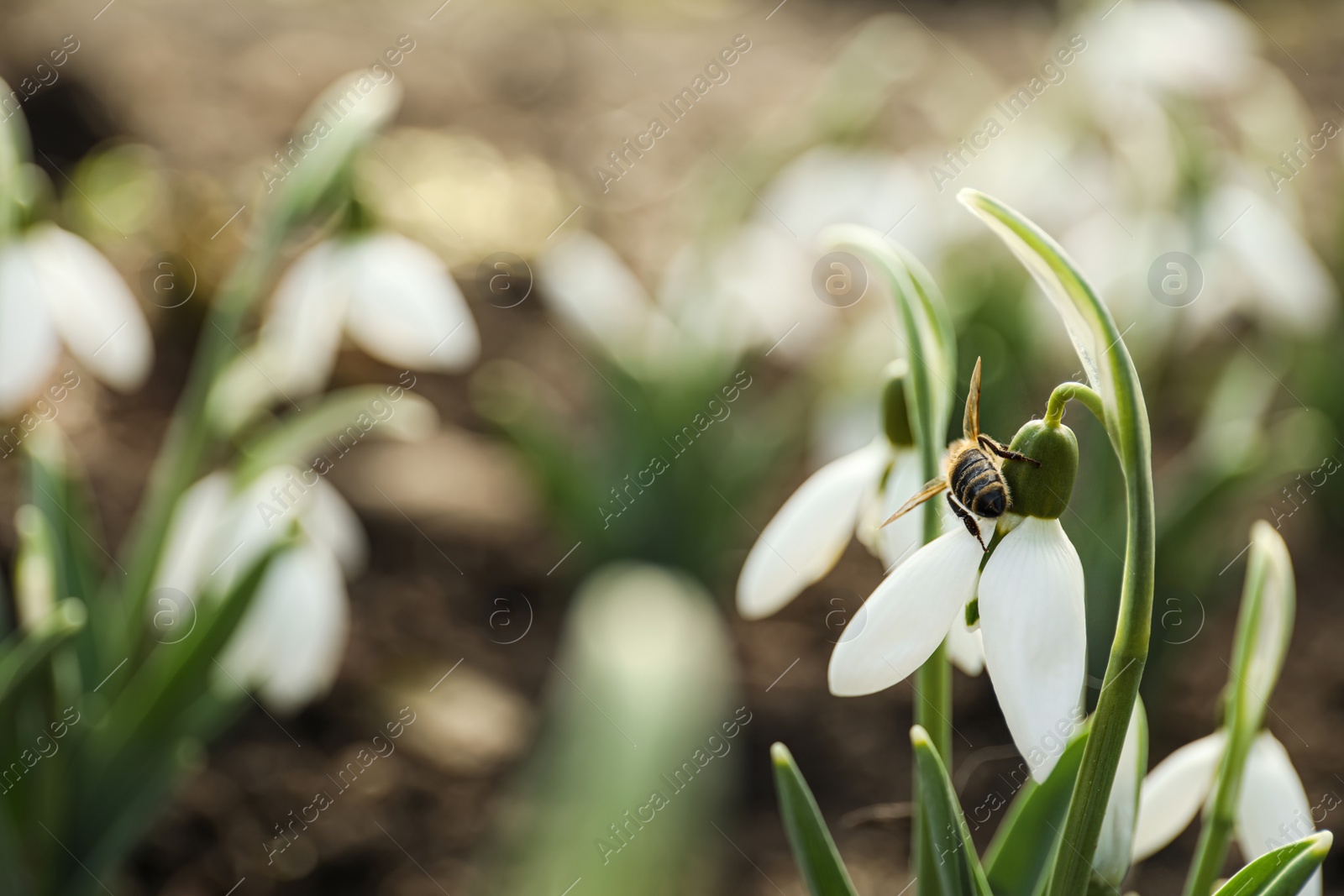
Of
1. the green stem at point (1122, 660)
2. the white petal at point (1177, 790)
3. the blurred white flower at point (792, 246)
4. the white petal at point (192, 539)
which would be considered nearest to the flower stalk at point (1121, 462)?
the green stem at point (1122, 660)

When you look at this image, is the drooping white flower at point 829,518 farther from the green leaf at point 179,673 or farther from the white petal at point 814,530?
the green leaf at point 179,673

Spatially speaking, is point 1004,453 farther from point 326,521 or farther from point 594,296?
point 594,296

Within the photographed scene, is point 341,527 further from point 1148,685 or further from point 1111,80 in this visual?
point 1111,80

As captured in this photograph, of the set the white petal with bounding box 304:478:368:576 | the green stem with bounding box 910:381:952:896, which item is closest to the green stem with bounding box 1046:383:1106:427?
the green stem with bounding box 910:381:952:896

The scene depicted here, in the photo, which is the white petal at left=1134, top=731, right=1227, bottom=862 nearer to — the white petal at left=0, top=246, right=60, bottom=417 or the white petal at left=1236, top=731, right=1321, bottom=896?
the white petal at left=1236, top=731, right=1321, bottom=896

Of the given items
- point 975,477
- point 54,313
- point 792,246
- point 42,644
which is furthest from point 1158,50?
point 42,644

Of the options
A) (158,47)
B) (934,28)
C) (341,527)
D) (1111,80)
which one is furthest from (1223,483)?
(934,28)
